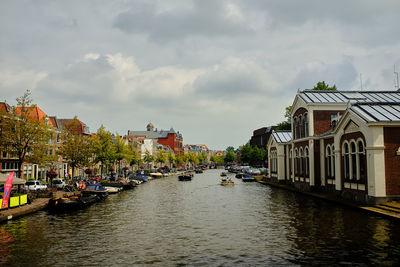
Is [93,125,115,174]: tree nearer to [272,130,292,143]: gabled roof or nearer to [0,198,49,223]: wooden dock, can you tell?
[0,198,49,223]: wooden dock

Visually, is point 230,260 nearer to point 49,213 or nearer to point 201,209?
point 201,209

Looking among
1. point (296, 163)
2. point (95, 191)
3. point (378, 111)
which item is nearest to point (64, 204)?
point (95, 191)

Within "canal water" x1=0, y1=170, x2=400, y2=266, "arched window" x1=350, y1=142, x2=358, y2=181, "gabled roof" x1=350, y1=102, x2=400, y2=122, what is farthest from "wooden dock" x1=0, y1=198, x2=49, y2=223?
"gabled roof" x1=350, y1=102, x2=400, y2=122

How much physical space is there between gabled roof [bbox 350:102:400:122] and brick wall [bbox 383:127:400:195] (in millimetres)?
1090

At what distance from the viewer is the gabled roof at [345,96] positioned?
137 ft

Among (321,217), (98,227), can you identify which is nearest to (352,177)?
(321,217)

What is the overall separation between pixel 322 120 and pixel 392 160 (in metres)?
15.5

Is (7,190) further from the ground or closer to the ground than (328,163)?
closer to the ground

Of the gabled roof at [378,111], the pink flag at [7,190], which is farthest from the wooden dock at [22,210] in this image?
the gabled roof at [378,111]

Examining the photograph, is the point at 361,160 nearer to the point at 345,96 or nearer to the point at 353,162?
the point at 353,162

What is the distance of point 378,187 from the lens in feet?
85.6

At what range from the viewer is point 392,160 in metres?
26.3

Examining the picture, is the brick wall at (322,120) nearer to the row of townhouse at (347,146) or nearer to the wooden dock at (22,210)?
the row of townhouse at (347,146)

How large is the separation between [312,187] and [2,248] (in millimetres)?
34624
